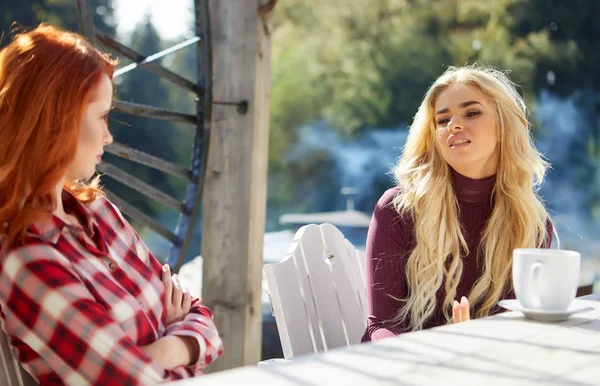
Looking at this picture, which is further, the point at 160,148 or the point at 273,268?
the point at 160,148

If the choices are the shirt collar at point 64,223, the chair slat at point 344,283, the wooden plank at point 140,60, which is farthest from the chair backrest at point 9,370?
the wooden plank at point 140,60

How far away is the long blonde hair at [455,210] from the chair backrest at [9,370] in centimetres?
83

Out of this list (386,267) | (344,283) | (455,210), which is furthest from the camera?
(344,283)

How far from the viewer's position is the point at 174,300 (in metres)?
1.26

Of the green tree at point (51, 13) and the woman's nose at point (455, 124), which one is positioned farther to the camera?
the green tree at point (51, 13)

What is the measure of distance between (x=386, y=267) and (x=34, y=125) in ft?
2.80

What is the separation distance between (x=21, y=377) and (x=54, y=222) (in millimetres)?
201

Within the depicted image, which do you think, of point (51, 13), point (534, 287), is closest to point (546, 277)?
point (534, 287)

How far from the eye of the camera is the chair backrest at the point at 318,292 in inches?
66.1

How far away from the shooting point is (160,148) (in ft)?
28.1

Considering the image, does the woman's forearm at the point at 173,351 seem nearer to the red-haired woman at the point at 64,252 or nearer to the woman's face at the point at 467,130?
the red-haired woman at the point at 64,252

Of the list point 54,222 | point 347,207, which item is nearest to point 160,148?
point 347,207

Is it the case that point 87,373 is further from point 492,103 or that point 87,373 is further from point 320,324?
Answer: point 492,103

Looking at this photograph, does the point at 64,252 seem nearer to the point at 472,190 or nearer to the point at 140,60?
the point at 472,190
